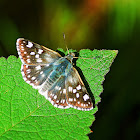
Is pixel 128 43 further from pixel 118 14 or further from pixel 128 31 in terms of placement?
pixel 118 14

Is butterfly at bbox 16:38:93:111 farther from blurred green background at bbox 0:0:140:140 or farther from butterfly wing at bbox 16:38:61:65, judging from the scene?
blurred green background at bbox 0:0:140:140

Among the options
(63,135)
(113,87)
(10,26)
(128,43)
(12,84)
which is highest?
(10,26)

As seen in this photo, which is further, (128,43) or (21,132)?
(128,43)

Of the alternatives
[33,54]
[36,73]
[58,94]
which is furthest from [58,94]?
[33,54]

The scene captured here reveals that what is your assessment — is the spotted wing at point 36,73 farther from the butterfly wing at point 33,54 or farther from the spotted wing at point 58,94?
the spotted wing at point 58,94

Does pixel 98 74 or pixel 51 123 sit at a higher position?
pixel 98 74

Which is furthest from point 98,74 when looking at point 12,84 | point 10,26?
point 10,26

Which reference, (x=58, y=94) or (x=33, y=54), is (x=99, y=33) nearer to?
(x=33, y=54)
